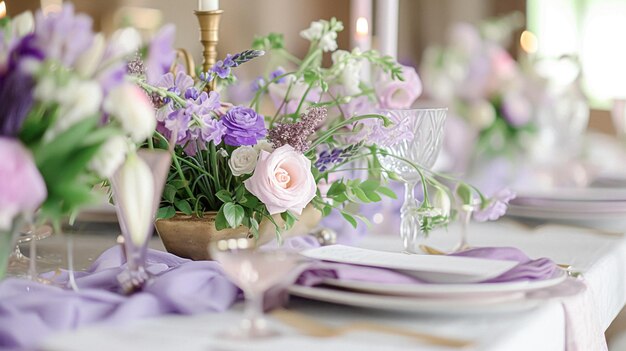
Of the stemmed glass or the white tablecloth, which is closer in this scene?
the white tablecloth

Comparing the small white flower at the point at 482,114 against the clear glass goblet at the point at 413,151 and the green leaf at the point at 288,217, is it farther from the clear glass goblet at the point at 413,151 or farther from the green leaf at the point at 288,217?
the green leaf at the point at 288,217

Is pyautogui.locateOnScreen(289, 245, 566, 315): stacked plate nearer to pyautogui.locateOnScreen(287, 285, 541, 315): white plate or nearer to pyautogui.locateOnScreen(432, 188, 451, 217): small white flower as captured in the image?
pyautogui.locateOnScreen(287, 285, 541, 315): white plate

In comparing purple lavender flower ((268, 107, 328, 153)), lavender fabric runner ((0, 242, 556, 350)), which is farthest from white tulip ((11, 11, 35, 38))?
purple lavender flower ((268, 107, 328, 153))

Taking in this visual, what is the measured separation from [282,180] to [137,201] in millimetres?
285

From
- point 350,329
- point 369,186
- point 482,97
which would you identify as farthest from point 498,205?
point 482,97

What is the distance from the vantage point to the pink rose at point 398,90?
1.52 metres

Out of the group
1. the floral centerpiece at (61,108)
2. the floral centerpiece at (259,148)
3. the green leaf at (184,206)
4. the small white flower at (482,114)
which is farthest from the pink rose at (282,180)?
the small white flower at (482,114)

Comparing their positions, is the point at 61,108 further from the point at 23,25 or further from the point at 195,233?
the point at 195,233

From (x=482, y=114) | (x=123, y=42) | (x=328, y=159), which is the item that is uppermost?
(x=123, y=42)

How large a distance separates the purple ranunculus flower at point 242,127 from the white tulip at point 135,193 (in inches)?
9.7

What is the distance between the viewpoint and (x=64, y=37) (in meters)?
0.84

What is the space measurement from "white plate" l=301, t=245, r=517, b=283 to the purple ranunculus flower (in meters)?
0.17

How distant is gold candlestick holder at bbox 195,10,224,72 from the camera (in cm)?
142

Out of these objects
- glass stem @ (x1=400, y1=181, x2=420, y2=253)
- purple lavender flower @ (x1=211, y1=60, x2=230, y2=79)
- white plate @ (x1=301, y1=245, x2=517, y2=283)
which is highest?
purple lavender flower @ (x1=211, y1=60, x2=230, y2=79)
